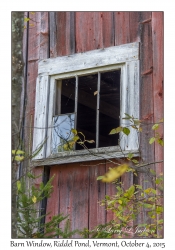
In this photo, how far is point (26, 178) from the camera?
5246 mm

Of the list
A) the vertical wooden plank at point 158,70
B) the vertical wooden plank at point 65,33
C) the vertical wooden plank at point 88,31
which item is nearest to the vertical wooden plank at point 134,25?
the vertical wooden plank at point 158,70

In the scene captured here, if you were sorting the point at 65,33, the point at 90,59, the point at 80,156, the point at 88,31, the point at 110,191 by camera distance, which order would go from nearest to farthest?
the point at 110,191 → the point at 80,156 → the point at 90,59 → the point at 88,31 → the point at 65,33

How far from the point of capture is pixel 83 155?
16.4ft

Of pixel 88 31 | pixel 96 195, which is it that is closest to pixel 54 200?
pixel 96 195

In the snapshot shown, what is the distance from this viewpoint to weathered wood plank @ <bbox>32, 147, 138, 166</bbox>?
4.86 meters

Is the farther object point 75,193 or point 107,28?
point 107,28

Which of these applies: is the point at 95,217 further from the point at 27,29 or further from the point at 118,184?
the point at 27,29

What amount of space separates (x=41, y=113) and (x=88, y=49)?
0.73 m

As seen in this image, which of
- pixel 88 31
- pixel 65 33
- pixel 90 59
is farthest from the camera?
pixel 65 33

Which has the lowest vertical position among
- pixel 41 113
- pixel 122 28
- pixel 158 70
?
pixel 41 113

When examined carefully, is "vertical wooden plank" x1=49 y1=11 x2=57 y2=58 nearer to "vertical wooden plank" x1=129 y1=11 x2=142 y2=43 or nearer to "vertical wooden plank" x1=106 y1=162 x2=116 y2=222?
"vertical wooden plank" x1=129 y1=11 x2=142 y2=43

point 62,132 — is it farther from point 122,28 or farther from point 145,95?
point 122,28

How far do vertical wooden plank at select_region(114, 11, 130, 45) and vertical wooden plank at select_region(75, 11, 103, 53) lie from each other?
0.54 feet
